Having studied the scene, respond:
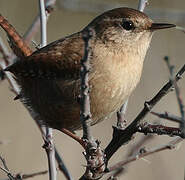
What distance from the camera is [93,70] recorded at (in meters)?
3.53

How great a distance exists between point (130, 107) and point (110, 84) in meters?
4.38

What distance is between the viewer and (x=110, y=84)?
3.51 m

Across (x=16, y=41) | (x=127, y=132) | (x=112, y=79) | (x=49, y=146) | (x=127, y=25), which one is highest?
(x=127, y=25)

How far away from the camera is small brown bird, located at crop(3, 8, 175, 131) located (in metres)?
3.54

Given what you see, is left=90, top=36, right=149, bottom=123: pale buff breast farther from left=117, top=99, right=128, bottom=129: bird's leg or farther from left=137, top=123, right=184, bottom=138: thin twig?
left=137, top=123, right=184, bottom=138: thin twig

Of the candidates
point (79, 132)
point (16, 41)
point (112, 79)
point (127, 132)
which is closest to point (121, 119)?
point (112, 79)

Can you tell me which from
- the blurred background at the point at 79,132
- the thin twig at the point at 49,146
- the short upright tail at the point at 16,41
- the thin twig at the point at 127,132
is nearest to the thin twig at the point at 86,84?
the thin twig at the point at 127,132

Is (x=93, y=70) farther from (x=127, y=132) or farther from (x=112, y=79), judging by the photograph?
(x=127, y=132)

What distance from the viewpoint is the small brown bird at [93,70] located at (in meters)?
3.54

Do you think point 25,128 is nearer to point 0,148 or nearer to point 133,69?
point 0,148

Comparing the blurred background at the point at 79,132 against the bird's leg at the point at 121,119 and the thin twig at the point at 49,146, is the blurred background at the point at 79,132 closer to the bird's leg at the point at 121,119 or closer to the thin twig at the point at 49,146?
the thin twig at the point at 49,146

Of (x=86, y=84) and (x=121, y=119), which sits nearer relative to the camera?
(x=86, y=84)

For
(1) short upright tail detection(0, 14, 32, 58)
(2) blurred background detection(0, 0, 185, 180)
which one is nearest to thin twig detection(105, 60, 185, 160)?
(1) short upright tail detection(0, 14, 32, 58)

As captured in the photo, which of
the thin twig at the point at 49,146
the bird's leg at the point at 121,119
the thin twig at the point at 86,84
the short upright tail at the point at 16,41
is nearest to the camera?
the thin twig at the point at 86,84
